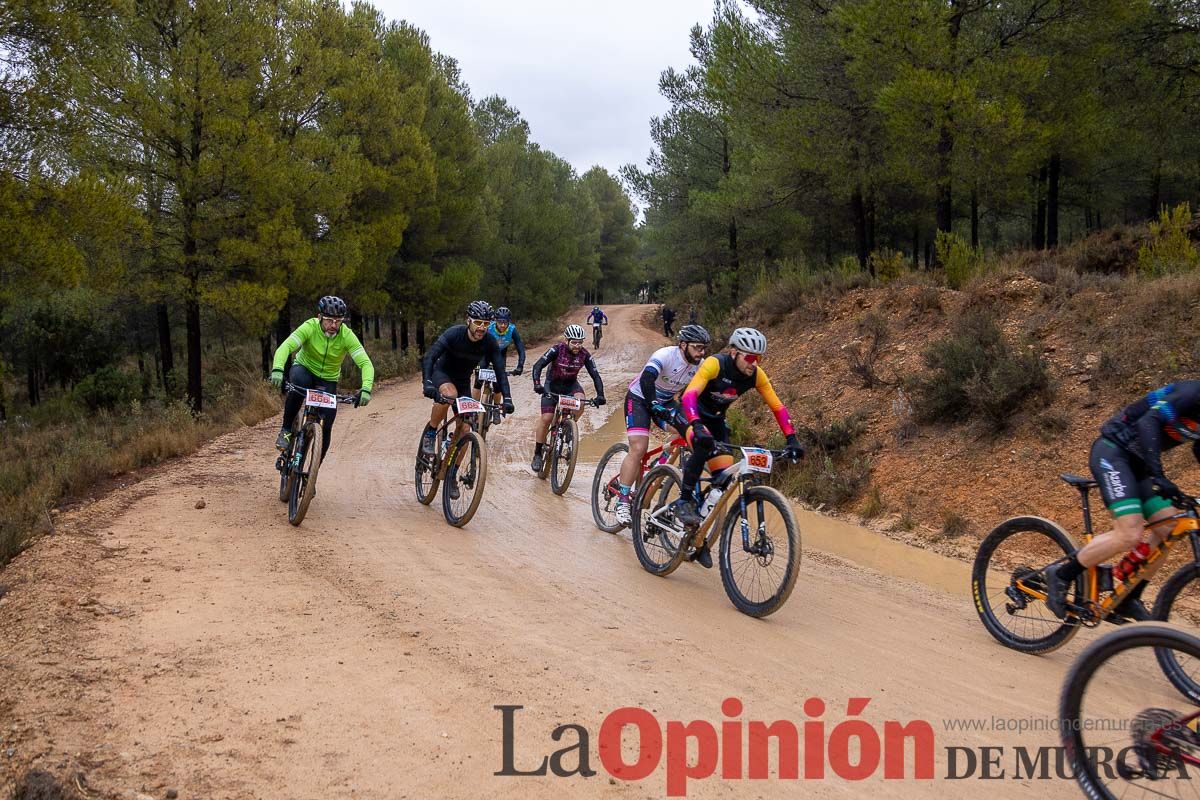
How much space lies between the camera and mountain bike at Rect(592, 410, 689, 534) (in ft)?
26.1

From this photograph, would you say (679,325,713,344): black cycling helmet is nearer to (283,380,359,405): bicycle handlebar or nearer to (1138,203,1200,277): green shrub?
(283,380,359,405): bicycle handlebar

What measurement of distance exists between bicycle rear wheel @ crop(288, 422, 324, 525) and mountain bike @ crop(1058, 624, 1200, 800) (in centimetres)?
673

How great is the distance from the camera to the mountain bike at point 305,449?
8047mm

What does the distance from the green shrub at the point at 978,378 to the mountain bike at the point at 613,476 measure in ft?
15.0

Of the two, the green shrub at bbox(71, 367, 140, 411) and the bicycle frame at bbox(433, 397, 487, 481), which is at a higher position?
the bicycle frame at bbox(433, 397, 487, 481)

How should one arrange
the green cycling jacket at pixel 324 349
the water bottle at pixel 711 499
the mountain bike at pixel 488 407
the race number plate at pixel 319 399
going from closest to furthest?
the water bottle at pixel 711 499
the race number plate at pixel 319 399
the green cycling jacket at pixel 324 349
the mountain bike at pixel 488 407

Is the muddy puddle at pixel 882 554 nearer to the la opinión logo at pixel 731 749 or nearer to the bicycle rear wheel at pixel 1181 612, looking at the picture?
the bicycle rear wheel at pixel 1181 612

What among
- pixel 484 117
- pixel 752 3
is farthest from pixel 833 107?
pixel 484 117

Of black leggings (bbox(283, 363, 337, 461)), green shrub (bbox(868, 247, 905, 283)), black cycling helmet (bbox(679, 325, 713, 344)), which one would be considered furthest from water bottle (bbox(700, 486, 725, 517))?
green shrub (bbox(868, 247, 905, 283))

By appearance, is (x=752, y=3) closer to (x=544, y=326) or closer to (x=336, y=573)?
(x=336, y=573)

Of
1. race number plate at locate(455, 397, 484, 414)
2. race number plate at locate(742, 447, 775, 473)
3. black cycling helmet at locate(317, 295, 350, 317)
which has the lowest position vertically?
race number plate at locate(742, 447, 775, 473)

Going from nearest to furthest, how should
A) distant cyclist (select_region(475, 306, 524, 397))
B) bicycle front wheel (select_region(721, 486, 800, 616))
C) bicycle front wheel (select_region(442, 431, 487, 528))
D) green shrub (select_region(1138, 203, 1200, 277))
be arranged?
bicycle front wheel (select_region(721, 486, 800, 616)), bicycle front wheel (select_region(442, 431, 487, 528)), distant cyclist (select_region(475, 306, 524, 397)), green shrub (select_region(1138, 203, 1200, 277))

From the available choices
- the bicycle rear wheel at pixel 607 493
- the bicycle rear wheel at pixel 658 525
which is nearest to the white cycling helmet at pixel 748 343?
the bicycle rear wheel at pixel 658 525

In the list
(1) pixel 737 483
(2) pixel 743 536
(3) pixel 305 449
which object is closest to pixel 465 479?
(3) pixel 305 449
